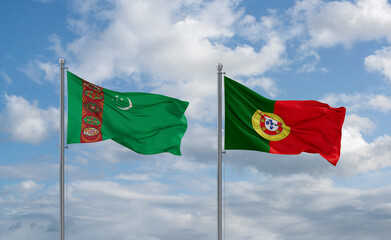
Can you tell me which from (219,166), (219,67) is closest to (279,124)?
(219,166)

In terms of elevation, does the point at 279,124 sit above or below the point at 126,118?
below

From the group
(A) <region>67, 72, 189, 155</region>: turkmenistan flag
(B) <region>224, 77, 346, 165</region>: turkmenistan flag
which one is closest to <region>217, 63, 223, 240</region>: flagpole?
(B) <region>224, 77, 346, 165</region>: turkmenistan flag

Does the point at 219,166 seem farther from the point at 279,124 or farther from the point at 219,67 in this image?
the point at 219,67

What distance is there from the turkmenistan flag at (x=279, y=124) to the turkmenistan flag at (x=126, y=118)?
7.54 feet

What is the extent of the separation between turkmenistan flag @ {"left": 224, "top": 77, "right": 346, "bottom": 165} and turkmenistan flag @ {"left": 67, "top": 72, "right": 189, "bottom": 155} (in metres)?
2.30

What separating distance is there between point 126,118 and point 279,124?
6.60 m

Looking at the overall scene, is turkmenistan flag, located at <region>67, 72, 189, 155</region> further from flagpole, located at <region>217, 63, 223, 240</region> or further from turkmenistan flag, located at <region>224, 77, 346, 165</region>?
turkmenistan flag, located at <region>224, 77, 346, 165</region>

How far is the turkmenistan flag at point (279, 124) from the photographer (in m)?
23.7

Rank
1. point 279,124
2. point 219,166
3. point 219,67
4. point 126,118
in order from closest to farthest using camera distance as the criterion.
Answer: point 219,166, point 219,67, point 126,118, point 279,124

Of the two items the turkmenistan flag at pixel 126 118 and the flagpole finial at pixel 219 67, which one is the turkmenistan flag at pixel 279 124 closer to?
the flagpole finial at pixel 219 67

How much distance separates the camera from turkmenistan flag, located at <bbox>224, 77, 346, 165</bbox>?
2366 cm

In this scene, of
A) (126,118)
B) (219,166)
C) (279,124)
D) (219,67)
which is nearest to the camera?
(219,166)

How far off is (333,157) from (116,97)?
981 cm

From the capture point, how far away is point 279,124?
2434cm
